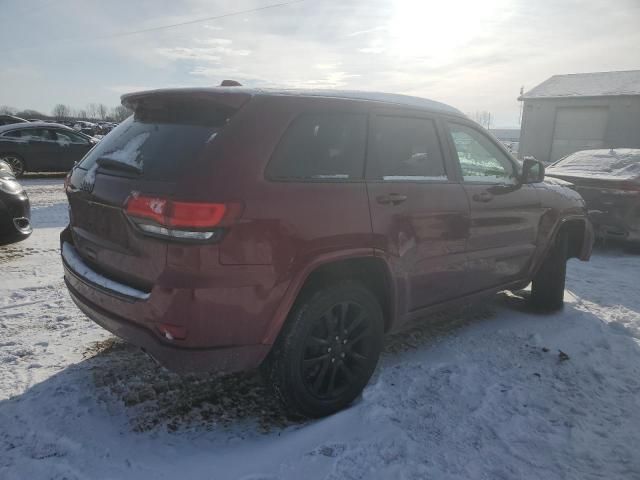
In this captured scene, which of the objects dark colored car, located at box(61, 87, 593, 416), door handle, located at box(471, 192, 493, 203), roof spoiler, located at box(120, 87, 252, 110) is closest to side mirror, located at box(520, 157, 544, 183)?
door handle, located at box(471, 192, 493, 203)

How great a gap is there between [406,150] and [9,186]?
477 cm

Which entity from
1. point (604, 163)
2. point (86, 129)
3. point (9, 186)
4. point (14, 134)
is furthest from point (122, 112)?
point (604, 163)

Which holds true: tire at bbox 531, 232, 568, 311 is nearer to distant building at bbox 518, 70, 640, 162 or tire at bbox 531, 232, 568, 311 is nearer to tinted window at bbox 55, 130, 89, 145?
tinted window at bbox 55, 130, 89, 145

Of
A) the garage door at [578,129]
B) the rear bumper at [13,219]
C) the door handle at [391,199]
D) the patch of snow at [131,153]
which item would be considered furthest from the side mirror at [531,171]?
the garage door at [578,129]

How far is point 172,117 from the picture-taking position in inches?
106

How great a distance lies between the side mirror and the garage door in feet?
72.7

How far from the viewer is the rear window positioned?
242 centimetres

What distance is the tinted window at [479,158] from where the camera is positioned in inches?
146

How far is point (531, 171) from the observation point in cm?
421

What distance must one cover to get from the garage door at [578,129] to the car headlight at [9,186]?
24.3m

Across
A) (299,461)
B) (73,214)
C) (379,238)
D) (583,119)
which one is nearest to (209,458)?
(299,461)

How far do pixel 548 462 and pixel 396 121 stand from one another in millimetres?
2194

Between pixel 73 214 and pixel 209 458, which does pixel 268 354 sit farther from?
pixel 73 214

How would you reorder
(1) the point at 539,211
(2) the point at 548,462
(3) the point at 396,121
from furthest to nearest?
(1) the point at 539,211, (3) the point at 396,121, (2) the point at 548,462
